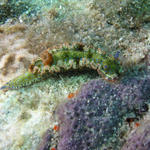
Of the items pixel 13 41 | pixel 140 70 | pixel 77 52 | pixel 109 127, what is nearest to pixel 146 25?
pixel 140 70

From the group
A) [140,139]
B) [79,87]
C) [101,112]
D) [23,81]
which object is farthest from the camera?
[23,81]

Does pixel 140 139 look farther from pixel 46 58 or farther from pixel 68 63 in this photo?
pixel 46 58

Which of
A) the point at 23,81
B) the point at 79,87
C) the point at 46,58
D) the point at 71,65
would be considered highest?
the point at 46,58

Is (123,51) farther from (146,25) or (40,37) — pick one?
(40,37)

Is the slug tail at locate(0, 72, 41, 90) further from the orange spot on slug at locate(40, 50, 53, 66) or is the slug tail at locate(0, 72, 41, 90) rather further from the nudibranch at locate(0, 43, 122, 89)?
the orange spot on slug at locate(40, 50, 53, 66)

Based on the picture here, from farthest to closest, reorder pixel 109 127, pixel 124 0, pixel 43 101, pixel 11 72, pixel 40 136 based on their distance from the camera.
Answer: pixel 124 0 → pixel 11 72 → pixel 43 101 → pixel 40 136 → pixel 109 127

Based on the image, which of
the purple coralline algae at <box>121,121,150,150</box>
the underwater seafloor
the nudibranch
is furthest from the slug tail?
the purple coralline algae at <box>121,121,150,150</box>

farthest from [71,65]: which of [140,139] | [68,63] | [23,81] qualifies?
[140,139]
